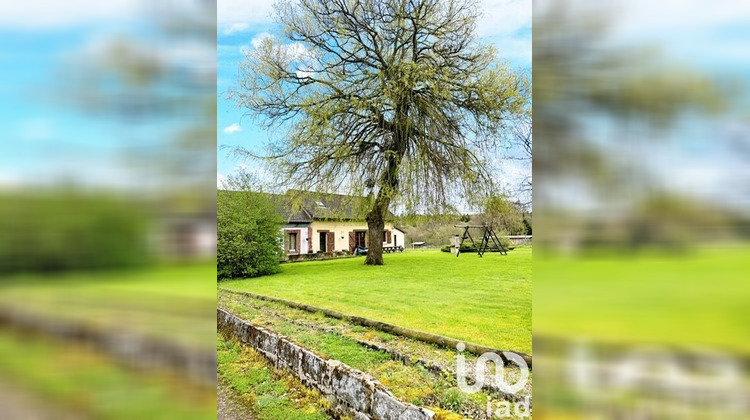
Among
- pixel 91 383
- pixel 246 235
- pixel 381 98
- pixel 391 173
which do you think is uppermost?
pixel 381 98

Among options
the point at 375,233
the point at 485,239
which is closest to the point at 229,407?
the point at 375,233

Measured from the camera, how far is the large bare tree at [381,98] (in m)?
2.26

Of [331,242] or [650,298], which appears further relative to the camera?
[331,242]

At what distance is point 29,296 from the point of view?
45.7 inches

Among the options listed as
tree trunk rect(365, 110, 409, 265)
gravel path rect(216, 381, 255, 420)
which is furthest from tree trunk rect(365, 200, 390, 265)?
gravel path rect(216, 381, 255, 420)

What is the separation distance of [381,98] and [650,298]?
1757 mm

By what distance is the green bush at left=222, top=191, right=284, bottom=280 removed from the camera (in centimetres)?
268

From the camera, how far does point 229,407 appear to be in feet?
7.45

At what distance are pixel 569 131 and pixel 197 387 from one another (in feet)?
4.61

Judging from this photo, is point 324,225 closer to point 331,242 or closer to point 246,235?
point 331,242

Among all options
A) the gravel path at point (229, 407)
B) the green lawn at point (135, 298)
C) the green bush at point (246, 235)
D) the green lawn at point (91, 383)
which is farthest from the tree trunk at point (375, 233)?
the green lawn at point (91, 383)

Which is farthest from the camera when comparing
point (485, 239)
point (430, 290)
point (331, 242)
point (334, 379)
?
point (331, 242)

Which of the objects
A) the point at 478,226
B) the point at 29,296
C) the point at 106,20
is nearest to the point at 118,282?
the point at 29,296

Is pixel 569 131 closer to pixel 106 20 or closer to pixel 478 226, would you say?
pixel 478 226
